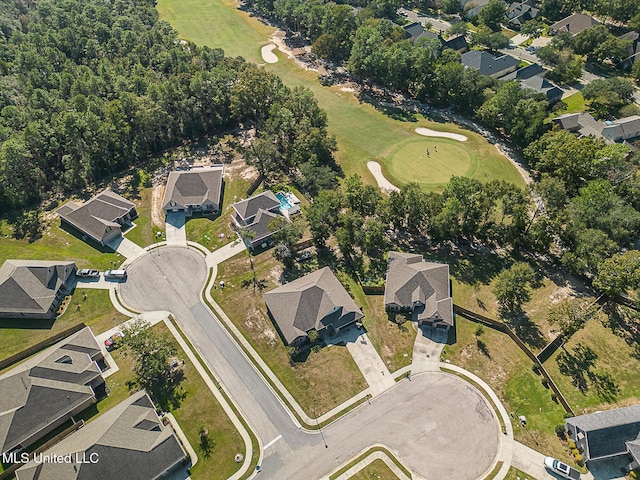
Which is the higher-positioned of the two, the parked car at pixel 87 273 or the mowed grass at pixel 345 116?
the mowed grass at pixel 345 116

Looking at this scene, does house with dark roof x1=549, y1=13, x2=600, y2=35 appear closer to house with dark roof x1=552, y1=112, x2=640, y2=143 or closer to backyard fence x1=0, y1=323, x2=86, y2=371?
house with dark roof x1=552, y1=112, x2=640, y2=143

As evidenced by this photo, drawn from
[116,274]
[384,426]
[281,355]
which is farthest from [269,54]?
[384,426]

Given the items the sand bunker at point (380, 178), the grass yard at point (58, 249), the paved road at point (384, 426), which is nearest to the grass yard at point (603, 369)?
the paved road at point (384, 426)

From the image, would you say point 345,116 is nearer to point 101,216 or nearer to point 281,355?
point 101,216

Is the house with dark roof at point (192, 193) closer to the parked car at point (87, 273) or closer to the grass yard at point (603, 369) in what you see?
the parked car at point (87, 273)

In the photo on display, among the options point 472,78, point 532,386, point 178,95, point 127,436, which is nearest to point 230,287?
point 127,436

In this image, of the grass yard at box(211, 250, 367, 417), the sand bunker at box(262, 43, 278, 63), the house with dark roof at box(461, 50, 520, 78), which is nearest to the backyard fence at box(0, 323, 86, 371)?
the grass yard at box(211, 250, 367, 417)

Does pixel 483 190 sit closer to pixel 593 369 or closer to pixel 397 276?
pixel 397 276
